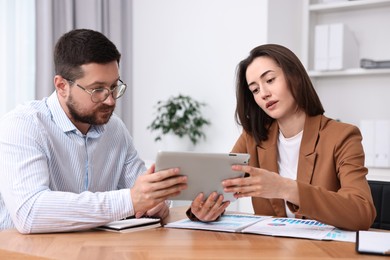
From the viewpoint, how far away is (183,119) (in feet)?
13.7

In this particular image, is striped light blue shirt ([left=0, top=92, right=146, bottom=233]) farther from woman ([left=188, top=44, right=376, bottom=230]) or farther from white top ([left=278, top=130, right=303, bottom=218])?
white top ([left=278, top=130, right=303, bottom=218])

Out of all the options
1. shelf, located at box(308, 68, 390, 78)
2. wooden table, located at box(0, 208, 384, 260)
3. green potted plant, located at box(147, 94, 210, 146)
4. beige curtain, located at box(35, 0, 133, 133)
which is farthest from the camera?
green potted plant, located at box(147, 94, 210, 146)

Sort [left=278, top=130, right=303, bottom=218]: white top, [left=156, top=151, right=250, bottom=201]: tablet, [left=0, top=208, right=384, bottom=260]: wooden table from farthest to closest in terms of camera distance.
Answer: [left=278, top=130, right=303, bottom=218]: white top, [left=156, top=151, right=250, bottom=201]: tablet, [left=0, top=208, right=384, bottom=260]: wooden table

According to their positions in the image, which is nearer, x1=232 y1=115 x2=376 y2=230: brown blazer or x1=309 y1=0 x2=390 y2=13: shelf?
x1=232 y1=115 x2=376 y2=230: brown blazer

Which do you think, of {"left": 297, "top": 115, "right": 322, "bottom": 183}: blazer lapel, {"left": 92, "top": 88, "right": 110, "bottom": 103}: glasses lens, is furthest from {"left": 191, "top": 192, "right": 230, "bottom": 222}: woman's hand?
{"left": 92, "top": 88, "right": 110, "bottom": 103}: glasses lens

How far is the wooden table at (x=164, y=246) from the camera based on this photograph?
1.30 metres

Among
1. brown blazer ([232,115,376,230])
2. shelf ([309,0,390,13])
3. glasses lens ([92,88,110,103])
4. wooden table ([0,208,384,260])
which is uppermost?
shelf ([309,0,390,13])

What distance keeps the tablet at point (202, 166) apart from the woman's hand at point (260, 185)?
2 cm

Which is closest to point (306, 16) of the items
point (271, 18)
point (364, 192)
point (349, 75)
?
point (271, 18)

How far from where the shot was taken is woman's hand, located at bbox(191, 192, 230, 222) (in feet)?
5.44

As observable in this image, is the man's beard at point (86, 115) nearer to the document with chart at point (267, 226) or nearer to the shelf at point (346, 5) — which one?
the document with chart at point (267, 226)

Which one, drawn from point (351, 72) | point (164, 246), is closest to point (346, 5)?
point (351, 72)

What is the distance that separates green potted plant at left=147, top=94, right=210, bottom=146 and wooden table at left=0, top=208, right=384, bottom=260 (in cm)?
261

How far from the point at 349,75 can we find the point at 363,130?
0.49 m
